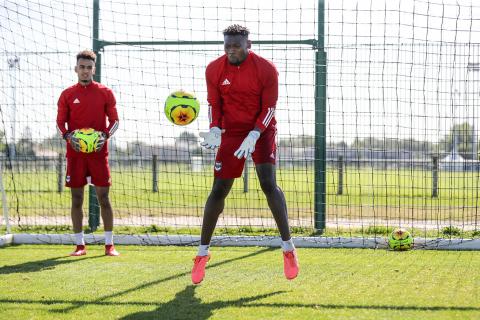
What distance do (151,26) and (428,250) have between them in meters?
4.53

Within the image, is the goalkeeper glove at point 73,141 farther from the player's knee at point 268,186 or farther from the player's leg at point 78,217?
the player's knee at point 268,186

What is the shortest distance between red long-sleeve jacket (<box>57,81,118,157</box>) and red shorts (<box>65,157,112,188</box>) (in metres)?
0.06

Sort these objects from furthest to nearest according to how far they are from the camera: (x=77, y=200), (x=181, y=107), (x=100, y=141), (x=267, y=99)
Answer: (x=77, y=200) < (x=100, y=141) < (x=181, y=107) < (x=267, y=99)

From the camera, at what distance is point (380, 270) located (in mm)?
6070

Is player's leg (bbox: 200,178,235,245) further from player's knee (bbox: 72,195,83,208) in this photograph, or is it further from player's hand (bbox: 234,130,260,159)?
player's knee (bbox: 72,195,83,208)

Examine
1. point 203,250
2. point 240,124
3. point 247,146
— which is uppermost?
point 240,124

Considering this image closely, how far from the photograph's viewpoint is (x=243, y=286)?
5.40 meters

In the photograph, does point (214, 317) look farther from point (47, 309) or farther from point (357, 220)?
point (357, 220)

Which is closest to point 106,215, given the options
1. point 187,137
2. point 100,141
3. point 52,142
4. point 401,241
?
point 100,141

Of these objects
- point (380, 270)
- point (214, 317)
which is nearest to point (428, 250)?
point (380, 270)

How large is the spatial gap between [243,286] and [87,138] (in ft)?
8.77

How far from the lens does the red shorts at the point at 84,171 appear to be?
734 cm

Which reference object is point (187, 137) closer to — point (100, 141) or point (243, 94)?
point (100, 141)

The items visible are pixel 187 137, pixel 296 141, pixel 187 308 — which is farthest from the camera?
pixel 187 137
